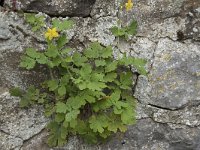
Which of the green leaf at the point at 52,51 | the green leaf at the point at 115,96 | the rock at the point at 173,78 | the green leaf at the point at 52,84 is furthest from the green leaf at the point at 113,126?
the green leaf at the point at 52,51

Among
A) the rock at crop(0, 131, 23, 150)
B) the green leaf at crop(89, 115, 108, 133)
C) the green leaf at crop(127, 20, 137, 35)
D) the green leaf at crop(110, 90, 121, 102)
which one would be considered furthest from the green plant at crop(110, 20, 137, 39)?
the rock at crop(0, 131, 23, 150)

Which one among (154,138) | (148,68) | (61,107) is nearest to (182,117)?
(154,138)

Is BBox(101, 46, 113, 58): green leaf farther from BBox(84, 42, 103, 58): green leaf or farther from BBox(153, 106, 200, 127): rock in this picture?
BBox(153, 106, 200, 127): rock

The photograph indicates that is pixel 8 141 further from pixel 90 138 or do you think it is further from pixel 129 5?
pixel 129 5

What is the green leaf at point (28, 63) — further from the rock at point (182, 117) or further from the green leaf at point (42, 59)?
the rock at point (182, 117)

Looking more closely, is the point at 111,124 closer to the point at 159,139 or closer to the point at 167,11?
the point at 159,139
